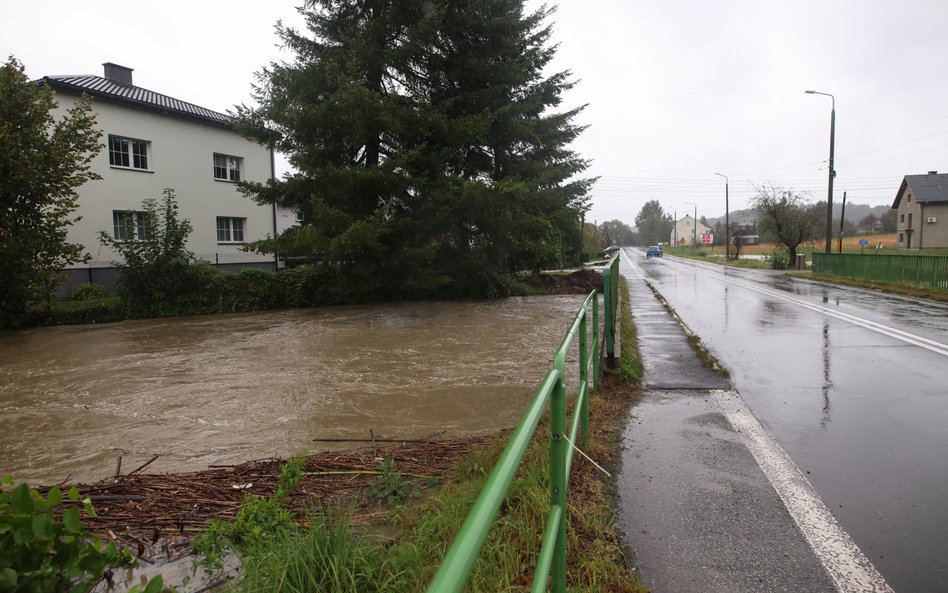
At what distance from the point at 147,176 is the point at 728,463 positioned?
24.4 m

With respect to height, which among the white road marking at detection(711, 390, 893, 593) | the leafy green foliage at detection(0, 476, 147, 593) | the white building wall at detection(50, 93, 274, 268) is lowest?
the white road marking at detection(711, 390, 893, 593)

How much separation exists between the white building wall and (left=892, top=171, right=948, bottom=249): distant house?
6037 cm

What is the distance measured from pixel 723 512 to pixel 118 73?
101ft

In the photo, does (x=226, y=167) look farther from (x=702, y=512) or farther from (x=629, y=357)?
(x=702, y=512)

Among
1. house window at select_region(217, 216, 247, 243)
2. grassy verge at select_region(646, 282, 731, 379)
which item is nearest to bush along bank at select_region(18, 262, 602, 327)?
house window at select_region(217, 216, 247, 243)

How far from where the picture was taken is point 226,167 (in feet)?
84.6

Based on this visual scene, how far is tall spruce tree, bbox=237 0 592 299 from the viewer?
1580 centimetres

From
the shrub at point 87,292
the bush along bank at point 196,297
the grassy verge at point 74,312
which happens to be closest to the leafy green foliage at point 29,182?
the grassy verge at point 74,312

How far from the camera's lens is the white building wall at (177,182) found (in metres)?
20.2

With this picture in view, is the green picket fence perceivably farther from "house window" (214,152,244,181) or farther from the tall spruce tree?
"house window" (214,152,244,181)

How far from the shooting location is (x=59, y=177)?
530 inches

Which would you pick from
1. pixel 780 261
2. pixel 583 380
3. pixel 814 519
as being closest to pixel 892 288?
pixel 780 261

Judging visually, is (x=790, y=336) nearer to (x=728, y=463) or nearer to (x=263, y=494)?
(x=728, y=463)

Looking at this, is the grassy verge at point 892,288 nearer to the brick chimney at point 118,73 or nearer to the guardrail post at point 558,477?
the guardrail post at point 558,477
